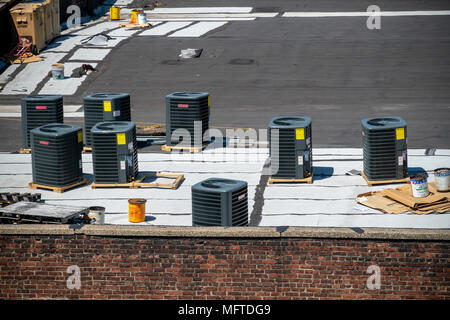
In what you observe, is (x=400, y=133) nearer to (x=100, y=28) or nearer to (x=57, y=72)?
(x=57, y=72)

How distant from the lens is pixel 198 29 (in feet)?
156

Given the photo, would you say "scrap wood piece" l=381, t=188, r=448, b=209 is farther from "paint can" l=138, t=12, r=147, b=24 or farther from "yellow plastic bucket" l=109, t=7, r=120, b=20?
"yellow plastic bucket" l=109, t=7, r=120, b=20

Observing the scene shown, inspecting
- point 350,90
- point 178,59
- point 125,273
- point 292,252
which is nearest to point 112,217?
point 125,273

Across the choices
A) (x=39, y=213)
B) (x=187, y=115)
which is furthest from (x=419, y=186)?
(x=39, y=213)

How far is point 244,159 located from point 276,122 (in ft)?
10.0

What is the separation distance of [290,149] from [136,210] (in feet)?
16.3

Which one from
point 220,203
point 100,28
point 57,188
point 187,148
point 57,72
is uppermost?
point 100,28

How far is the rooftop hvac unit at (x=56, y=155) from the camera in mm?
22500

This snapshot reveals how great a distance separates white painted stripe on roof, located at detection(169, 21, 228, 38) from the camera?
4614 cm

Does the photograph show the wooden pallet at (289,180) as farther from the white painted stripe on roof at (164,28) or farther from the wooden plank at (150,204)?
the white painted stripe on roof at (164,28)

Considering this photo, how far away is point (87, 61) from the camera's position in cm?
4178

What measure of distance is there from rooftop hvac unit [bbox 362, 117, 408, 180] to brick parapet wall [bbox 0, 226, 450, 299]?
24.1 feet

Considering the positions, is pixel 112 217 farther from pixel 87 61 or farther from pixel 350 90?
pixel 87 61

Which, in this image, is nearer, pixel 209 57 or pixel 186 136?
pixel 186 136
